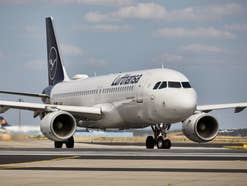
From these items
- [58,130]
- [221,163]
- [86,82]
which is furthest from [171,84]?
[221,163]

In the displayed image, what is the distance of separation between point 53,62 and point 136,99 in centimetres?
1952

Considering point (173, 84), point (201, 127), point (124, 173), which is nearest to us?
point (124, 173)

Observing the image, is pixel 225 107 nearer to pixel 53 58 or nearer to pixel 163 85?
pixel 163 85

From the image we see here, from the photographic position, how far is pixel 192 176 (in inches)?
738

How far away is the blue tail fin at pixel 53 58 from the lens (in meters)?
60.5

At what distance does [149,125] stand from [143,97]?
2.03 meters

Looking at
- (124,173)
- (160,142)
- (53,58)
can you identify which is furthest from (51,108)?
(124,173)

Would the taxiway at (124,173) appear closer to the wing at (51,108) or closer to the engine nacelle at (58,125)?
the engine nacelle at (58,125)

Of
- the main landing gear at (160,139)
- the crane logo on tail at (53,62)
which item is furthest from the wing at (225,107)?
the crane logo on tail at (53,62)

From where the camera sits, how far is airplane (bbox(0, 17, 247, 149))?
136 ft

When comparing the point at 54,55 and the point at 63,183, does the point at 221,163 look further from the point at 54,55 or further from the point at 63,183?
the point at 54,55

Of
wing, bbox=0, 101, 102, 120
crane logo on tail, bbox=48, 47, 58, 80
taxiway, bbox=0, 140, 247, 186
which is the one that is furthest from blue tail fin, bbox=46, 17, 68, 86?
taxiway, bbox=0, 140, 247, 186

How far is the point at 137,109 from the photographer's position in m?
43.4

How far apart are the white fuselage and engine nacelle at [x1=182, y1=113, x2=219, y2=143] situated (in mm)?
2097
